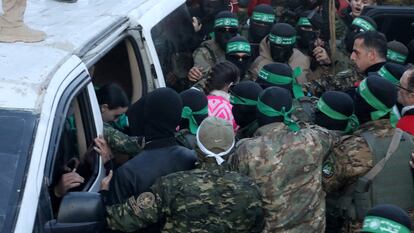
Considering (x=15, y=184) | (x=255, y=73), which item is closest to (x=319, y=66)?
(x=255, y=73)

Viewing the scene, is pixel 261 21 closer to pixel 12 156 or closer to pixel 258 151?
pixel 258 151

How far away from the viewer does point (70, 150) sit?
4129 mm

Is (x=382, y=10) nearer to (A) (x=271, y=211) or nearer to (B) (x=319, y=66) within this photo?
(B) (x=319, y=66)

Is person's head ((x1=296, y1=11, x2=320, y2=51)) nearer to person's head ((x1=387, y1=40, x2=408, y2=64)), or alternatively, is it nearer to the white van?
person's head ((x1=387, y1=40, x2=408, y2=64))

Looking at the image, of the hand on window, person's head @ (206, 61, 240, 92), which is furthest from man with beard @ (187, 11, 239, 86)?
the hand on window

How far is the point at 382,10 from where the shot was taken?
Answer: 7.31m

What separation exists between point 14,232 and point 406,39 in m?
5.55

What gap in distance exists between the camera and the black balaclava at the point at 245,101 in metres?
5.18

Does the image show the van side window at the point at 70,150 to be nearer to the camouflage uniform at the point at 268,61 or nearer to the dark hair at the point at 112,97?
the dark hair at the point at 112,97

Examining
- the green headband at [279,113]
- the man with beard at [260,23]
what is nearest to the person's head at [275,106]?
the green headband at [279,113]

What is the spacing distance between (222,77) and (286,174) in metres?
1.64

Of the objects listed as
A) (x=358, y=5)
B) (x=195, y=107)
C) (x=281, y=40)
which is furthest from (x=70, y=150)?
(x=358, y=5)

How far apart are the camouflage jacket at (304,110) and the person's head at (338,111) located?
0.95 ft

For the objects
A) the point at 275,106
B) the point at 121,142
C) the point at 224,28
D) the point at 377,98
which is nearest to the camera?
the point at 121,142
